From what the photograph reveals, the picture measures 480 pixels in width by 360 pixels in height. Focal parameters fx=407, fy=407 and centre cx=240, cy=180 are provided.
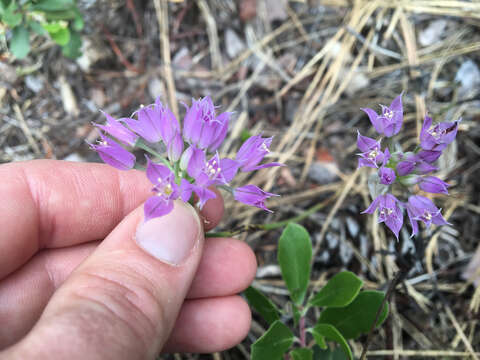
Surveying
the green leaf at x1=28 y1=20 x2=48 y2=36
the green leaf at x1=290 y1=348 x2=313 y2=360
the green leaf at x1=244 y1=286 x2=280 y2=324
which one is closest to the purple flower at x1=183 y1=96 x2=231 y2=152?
the green leaf at x1=244 y1=286 x2=280 y2=324

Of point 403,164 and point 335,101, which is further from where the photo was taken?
point 335,101

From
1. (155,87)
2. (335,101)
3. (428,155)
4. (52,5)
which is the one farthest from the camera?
(155,87)

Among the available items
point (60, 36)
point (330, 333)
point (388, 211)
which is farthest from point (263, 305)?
point (60, 36)

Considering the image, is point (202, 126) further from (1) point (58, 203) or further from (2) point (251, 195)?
(1) point (58, 203)

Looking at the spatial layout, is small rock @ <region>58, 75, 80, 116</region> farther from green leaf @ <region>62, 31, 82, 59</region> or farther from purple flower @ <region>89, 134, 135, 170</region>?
purple flower @ <region>89, 134, 135, 170</region>

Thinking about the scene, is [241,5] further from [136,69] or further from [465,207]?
[465,207]

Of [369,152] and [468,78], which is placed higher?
[369,152]
